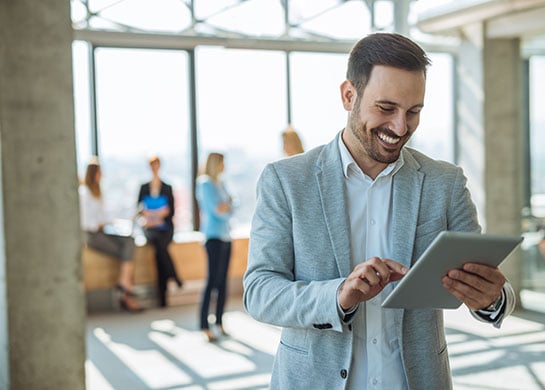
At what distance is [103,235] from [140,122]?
1.73 m

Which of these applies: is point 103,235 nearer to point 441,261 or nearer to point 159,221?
point 159,221

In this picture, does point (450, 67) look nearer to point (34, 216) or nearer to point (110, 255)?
point (110, 255)

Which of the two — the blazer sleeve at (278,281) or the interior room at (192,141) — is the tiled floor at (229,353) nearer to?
the interior room at (192,141)

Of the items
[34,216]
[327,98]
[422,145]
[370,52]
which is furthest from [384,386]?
[422,145]

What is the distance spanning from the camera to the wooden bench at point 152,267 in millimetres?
9445

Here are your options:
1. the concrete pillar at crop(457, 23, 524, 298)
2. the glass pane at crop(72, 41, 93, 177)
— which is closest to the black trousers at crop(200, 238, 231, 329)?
the glass pane at crop(72, 41, 93, 177)

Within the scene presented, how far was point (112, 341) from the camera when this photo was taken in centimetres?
779

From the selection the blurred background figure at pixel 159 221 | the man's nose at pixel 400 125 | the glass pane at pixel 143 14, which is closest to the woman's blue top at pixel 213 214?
the blurred background figure at pixel 159 221

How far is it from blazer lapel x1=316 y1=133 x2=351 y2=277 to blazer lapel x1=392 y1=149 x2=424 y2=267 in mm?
138

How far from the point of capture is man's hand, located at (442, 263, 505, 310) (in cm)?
188

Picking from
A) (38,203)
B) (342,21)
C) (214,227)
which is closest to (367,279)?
(38,203)

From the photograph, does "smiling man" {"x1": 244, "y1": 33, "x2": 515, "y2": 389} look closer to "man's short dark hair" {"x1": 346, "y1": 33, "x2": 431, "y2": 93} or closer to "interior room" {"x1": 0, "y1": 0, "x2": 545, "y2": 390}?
"man's short dark hair" {"x1": 346, "y1": 33, "x2": 431, "y2": 93}

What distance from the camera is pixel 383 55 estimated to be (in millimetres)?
2064

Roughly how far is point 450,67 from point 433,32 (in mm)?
3168
